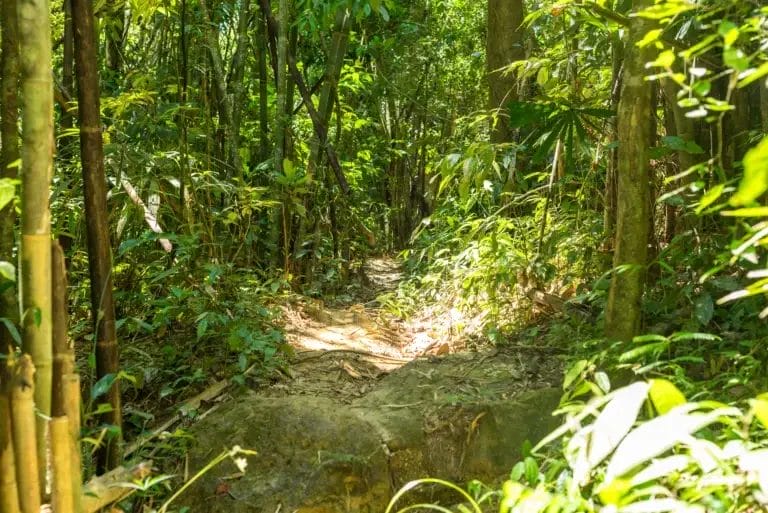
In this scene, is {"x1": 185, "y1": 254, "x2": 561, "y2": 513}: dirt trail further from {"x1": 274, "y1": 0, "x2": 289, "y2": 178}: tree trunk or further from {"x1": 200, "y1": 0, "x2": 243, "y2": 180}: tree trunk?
{"x1": 274, "y1": 0, "x2": 289, "y2": 178}: tree trunk

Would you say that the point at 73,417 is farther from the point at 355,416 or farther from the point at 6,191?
the point at 355,416

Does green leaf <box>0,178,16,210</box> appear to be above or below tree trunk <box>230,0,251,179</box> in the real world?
below

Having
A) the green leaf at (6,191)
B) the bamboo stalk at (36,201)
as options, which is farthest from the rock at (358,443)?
the green leaf at (6,191)

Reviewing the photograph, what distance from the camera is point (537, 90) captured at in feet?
16.7

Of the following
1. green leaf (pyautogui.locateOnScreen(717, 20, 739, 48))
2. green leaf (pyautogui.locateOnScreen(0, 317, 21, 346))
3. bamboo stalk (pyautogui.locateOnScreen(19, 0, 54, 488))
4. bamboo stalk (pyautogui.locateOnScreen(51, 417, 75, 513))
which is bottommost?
bamboo stalk (pyautogui.locateOnScreen(51, 417, 75, 513))

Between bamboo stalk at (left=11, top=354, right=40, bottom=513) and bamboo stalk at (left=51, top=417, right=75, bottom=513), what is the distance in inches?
1.7

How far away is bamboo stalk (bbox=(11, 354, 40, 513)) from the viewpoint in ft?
3.88

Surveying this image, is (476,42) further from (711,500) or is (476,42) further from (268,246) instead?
(711,500)

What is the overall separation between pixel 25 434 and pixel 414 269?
202 inches

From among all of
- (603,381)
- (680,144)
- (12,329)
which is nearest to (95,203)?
(12,329)

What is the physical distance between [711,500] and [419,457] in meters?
1.62

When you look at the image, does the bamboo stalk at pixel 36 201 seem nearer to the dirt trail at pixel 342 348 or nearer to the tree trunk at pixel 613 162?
the dirt trail at pixel 342 348

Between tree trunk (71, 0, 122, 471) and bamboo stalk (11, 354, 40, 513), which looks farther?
tree trunk (71, 0, 122, 471)

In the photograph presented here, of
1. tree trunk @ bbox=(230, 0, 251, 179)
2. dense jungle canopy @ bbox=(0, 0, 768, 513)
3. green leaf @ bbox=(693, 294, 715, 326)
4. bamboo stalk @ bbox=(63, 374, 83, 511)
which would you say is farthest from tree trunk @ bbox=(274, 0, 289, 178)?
bamboo stalk @ bbox=(63, 374, 83, 511)
